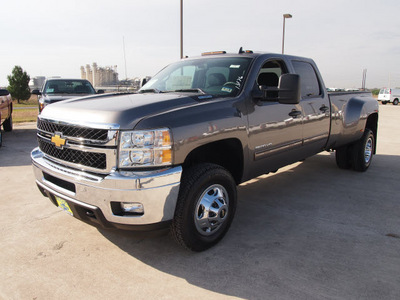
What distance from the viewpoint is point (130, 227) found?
2.65m

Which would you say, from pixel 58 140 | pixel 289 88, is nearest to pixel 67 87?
pixel 58 140

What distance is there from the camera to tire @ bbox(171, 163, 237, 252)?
2805 mm

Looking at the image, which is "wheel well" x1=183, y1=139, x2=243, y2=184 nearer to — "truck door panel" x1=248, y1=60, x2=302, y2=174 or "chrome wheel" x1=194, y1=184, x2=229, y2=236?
"truck door panel" x1=248, y1=60, x2=302, y2=174

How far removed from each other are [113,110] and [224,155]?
132 cm

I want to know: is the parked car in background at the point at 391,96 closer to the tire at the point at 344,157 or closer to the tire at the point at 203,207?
the tire at the point at 344,157

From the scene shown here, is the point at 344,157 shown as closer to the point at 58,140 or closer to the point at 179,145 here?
the point at 179,145

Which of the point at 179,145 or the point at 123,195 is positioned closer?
the point at 123,195

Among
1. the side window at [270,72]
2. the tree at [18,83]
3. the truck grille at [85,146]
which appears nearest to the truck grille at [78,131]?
the truck grille at [85,146]

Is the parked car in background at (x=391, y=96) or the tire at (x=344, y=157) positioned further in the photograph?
the parked car in background at (x=391, y=96)

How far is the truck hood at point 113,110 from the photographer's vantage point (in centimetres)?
262

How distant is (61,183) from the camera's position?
2.96 m

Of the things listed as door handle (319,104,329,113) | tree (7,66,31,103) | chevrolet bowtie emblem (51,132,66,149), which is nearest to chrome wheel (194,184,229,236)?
chevrolet bowtie emblem (51,132,66,149)

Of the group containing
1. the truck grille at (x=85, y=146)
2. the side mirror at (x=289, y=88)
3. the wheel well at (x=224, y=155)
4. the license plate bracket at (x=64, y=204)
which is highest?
the side mirror at (x=289, y=88)

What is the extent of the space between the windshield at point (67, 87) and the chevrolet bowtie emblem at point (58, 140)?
7.75 meters
